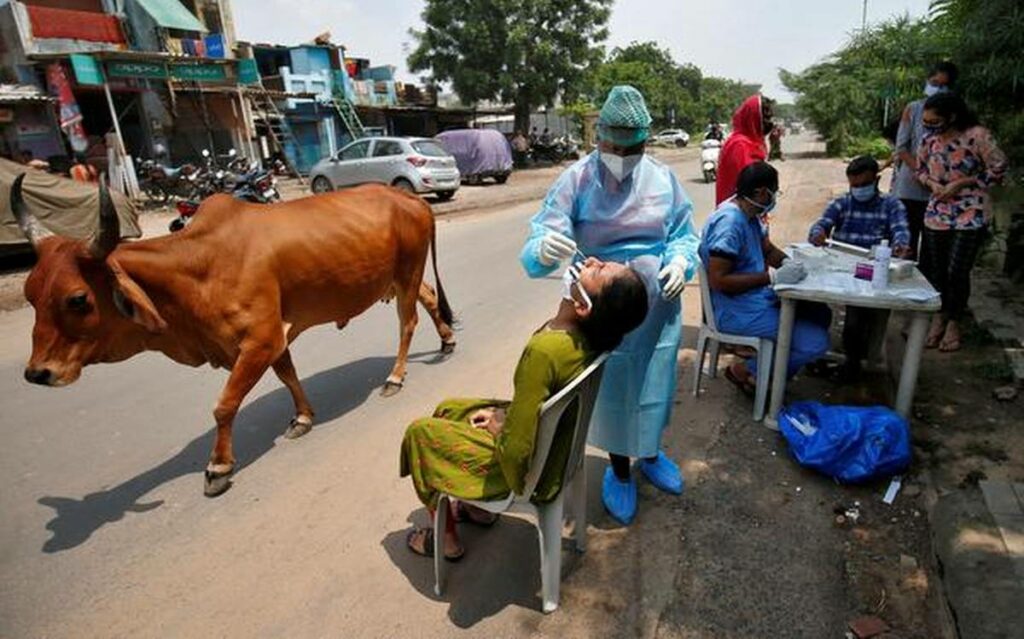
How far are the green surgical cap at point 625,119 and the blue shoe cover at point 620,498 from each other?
5.15ft

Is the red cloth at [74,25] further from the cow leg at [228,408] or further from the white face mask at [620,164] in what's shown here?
the white face mask at [620,164]

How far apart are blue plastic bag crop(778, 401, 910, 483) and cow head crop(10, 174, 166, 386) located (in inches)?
129

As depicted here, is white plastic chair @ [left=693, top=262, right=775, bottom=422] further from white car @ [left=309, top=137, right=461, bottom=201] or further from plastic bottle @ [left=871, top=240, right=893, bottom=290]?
white car @ [left=309, top=137, right=461, bottom=201]

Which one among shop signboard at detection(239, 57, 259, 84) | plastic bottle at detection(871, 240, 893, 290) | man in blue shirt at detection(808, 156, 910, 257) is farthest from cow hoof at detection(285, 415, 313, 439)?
shop signboard at detection(239, 57, 259, 84)

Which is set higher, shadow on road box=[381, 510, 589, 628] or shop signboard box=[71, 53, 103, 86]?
shop signboard box=[71, 53, 103, 86]

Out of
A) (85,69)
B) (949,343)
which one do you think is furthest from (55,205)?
(949,343)

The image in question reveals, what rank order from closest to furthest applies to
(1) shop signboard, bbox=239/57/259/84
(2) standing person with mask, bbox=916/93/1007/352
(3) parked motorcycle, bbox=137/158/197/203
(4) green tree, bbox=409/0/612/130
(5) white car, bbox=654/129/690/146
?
(2) standing person with mask, bbox=916/93/1007/352 < (3) parked motorcycle, bbox=137/158/197/203 < (1) shop signboard, bbox=239/57/259/84 < (4) green tree, bbox=409/0/612/130 < (5) white car, bbox=654/129/690/146

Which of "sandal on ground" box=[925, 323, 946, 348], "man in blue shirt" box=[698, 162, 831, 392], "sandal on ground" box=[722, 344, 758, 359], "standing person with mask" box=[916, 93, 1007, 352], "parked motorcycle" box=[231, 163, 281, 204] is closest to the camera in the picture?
"man in blue shirt" box=[698, 162, 831, 392]

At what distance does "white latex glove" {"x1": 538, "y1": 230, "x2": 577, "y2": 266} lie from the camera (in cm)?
248

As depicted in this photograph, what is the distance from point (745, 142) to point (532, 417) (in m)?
3.22

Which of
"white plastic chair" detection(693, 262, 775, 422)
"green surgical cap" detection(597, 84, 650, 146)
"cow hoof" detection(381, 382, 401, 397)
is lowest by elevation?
"cow hoof" detection(381, 382, 401, 397)

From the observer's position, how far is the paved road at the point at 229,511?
98.2 inches

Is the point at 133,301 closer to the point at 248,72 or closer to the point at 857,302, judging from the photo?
the point at 857,302

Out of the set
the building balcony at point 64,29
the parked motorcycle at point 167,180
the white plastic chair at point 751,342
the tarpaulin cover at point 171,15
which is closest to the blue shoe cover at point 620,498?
the white plastic chair at point 751,342
